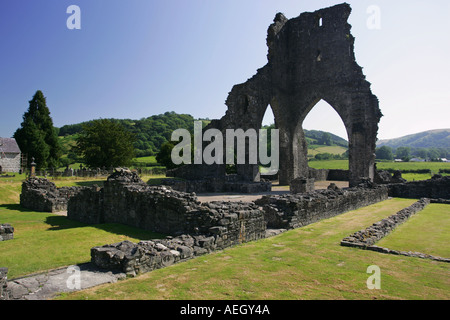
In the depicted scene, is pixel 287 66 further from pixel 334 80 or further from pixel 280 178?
pixel 280 178

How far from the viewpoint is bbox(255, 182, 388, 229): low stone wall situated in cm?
1090

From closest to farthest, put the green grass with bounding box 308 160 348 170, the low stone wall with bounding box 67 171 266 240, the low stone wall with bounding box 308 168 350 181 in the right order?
the low stone wall with bounding box 67 171 266 240
the low stone wall with bounding box 308 168 350 181
the green grass with bounding box 308 160 348 170

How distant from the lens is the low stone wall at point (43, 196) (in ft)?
50.6

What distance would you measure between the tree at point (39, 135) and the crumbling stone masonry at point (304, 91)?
2487 centimetres

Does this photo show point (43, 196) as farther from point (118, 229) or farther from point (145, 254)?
point (145, 254)

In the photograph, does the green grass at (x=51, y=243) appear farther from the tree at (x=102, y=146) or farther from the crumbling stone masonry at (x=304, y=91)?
the tree at (x=102, y=146)

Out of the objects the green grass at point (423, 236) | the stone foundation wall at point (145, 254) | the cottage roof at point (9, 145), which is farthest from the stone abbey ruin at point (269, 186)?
the cottage roof at point (9, 145)

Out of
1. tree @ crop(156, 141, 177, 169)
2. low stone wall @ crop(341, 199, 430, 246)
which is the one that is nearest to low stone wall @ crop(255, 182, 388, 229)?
low stone wall @ crop(341, 199, 430, 246)

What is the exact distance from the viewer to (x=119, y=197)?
11523 millimetres

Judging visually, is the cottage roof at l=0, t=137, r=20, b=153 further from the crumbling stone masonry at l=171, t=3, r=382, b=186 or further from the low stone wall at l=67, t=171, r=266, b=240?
the low stone wall at l=67, t=171, r=266, b=240

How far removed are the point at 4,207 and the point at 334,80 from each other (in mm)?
26490

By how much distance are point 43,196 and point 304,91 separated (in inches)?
950

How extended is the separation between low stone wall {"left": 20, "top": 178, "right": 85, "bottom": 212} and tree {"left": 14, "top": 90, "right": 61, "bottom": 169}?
2699 centimetres

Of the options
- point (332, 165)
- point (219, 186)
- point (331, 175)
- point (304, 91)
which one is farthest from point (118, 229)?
point (332, 165)
